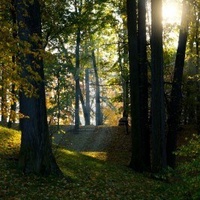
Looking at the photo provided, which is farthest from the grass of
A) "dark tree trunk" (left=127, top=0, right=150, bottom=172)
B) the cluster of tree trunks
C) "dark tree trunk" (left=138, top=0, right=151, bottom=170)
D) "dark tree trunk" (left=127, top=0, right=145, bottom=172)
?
"dark tree trunk" (left=138, top=0, right=151, bottom=170)

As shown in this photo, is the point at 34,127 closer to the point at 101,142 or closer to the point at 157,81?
the point at 157,81

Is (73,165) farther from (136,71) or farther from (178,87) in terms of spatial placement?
(178,87)

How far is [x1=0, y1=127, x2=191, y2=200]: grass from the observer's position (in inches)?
412

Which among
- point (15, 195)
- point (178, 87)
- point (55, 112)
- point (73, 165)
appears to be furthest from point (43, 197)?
point (178, 87)

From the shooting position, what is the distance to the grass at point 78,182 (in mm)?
10453

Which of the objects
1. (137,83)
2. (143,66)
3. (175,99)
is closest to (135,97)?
(137,83)

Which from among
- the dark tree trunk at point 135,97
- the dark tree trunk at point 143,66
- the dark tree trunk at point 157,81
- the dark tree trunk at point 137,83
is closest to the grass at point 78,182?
the dark tree trunk at point 135,97

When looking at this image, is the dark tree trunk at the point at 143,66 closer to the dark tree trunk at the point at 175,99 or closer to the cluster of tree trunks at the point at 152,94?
the cluster of tree trunks at the point at 152,94

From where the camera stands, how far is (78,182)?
12.3 meters

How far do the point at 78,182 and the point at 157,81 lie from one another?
5783 millimetres

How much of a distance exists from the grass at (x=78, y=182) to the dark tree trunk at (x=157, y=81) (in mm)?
1524

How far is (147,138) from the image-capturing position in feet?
62.3

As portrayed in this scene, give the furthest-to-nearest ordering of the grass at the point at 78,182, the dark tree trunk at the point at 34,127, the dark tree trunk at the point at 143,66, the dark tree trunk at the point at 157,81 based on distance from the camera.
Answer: the dark tree trunk at the point at 143,66, the dark tree trunk at the point at 157,81, the dark tree trunk at the point at 34,127, the grass at the point at 78,182

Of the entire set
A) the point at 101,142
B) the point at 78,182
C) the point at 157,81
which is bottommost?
the point at 78,182
